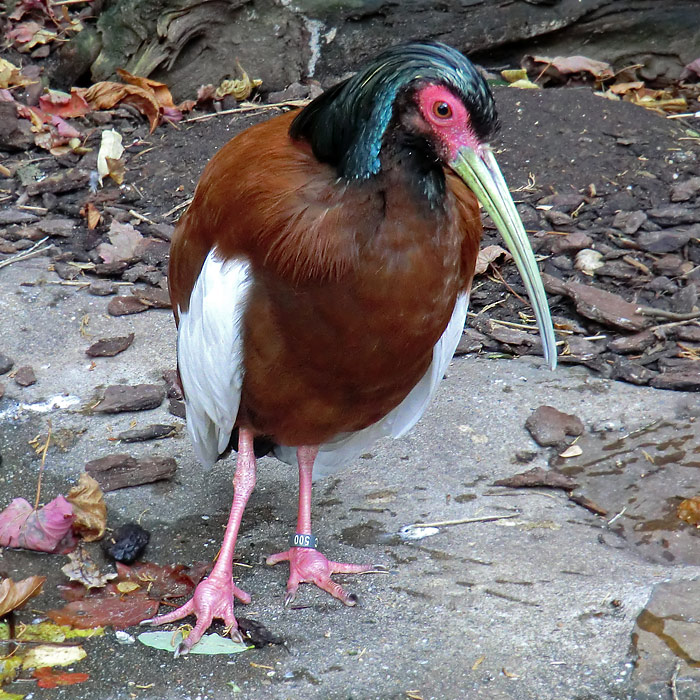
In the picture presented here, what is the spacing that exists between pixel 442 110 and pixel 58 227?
3746 millimetres

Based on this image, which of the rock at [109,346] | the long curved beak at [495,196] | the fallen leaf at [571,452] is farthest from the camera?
the rock at [109,346]

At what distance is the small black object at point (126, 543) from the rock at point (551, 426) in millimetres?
1665

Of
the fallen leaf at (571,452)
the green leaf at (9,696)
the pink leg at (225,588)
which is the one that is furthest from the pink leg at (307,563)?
the fallen leaf at (571,452)

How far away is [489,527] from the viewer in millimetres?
3781

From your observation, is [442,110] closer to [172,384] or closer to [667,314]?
[172,384]

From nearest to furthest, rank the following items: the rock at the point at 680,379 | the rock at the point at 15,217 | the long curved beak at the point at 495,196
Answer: the long curved beak at the point at 495,196, the rock at the point at 680,379, the rock at the point at 15,217

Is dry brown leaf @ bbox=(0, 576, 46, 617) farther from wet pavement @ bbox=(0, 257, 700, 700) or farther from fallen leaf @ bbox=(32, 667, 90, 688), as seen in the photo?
fallen leaf @ bbox=(32, 667, 90, 688)

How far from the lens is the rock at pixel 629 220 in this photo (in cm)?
565

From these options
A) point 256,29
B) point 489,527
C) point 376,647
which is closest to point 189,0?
point 256,29

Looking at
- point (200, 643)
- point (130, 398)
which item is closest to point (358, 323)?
point (200, 643)

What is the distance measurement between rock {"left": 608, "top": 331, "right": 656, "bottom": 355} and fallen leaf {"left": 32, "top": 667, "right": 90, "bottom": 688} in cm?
291

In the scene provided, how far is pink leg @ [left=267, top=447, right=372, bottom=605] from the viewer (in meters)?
3.54

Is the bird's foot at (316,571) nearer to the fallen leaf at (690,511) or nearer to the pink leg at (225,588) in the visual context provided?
the pink leg at (225,588)

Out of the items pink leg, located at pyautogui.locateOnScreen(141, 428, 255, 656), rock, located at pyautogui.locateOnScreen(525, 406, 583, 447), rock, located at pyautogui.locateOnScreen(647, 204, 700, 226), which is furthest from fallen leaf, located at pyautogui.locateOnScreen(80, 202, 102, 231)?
rock, located at pyautogui.locateOnScreen(647, 204, 700, 226)
